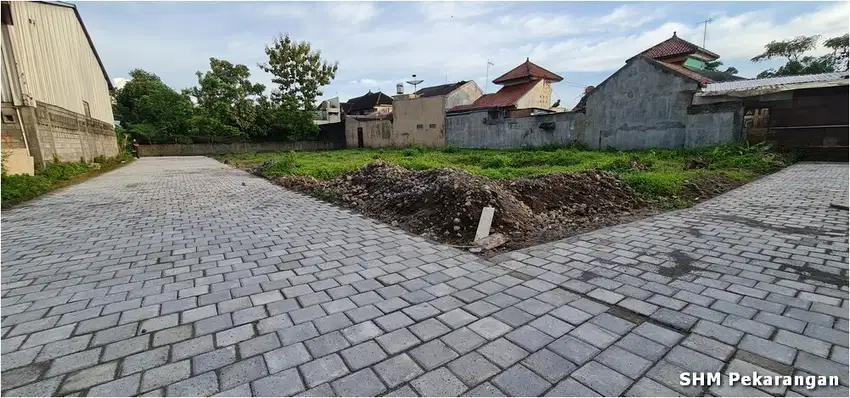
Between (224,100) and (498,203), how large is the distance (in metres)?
30.0

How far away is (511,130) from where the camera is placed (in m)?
Result: 19.5

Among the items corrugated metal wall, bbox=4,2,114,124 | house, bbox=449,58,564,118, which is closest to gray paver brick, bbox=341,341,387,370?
corrugated metal wall, bbox=4,2,114,124

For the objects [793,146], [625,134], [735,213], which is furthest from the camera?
[625,134]

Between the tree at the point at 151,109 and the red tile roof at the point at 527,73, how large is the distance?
2417 cm

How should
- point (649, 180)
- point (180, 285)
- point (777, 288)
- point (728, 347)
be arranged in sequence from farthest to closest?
point (649, 180) → point (180, 285) → point (777, 288) → point (728, 347)

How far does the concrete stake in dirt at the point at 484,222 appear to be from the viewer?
13.3 feet

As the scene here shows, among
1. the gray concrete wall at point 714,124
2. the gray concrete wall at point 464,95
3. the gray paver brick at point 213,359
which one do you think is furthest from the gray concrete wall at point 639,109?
the gray paver brick at point 213,359

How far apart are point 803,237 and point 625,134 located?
41.9 feet

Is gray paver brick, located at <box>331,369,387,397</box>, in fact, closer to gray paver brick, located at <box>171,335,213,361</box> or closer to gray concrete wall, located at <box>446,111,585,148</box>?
gray paver brick, located at <box>171,335,213,361</box>

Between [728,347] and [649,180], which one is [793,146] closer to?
[649,180]

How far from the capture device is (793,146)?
11.4 m

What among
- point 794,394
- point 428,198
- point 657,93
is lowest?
point 794,394

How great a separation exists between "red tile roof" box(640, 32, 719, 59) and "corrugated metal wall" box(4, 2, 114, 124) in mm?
24462

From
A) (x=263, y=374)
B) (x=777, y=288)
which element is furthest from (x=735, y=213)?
(x=263, y=374)
